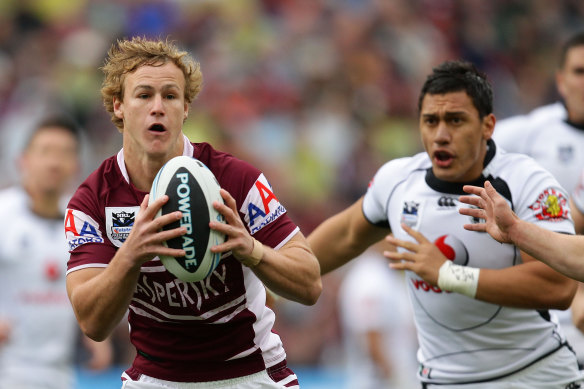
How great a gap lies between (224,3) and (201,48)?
3.34ft

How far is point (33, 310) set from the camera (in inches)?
319

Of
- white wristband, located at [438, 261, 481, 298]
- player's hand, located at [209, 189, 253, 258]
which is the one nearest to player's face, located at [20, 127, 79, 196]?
white wristband, located at [438, 261, 481, 298]

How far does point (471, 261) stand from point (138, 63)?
229 cm

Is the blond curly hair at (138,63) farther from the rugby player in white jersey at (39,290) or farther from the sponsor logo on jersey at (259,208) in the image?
the rugby player in white jersey at (39,290)

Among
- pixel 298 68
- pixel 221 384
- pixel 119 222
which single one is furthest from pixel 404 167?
pixel 298 68

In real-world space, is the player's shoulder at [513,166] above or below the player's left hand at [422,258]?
above

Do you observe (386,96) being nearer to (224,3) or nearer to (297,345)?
(224,3)

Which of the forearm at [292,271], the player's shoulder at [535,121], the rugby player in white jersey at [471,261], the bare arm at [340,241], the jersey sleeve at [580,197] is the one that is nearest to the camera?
the forearm at [292,271]

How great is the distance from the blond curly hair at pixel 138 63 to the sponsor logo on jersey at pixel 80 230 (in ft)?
2.05

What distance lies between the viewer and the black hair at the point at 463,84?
18.8 ft

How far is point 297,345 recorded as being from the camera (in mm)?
12211

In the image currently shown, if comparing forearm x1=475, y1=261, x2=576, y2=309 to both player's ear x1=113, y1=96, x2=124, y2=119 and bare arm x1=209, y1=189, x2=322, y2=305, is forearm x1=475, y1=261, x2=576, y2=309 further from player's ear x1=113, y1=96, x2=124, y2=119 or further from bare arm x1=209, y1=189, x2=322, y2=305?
player's ear x1=113, y1=96, x2=124, y2=119

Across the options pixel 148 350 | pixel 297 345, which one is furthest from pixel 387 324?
pixel 148 350

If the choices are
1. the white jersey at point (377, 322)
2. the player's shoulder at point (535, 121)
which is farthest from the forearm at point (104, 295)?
the white jersey at point (377, 322)
